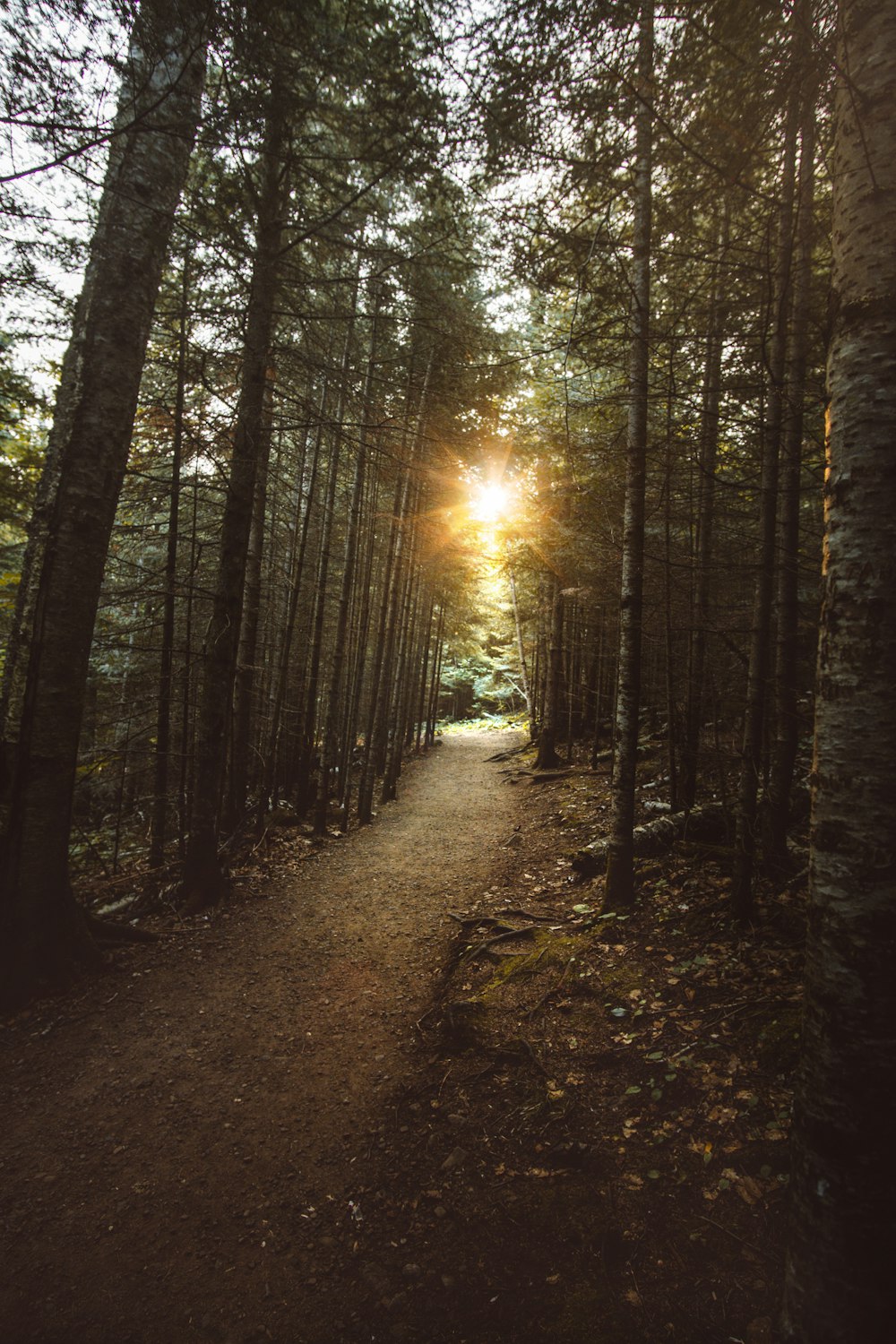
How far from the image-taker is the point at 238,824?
9.17 metres

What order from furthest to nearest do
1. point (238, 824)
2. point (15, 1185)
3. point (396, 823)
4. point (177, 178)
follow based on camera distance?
point (396, 823) < point (238, 824) < point (177, 178) < point (15, 1185)

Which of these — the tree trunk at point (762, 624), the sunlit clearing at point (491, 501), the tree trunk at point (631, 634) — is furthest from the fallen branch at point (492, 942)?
the sunlit clearing at point (491, 501)

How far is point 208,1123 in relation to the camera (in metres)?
3.66

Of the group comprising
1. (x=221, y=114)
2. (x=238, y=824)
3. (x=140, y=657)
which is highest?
(x=221, y=114)

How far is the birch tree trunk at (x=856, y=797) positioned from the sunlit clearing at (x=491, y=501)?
9.78 meters

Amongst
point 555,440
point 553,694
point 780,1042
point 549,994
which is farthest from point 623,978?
point 553,694

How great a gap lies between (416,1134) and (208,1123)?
1425mm

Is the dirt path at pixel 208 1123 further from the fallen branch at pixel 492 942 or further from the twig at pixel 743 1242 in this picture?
the twig at pixel 743 1242

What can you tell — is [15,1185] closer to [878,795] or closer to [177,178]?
[878,795]

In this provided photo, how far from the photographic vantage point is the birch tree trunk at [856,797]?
1.93 meters

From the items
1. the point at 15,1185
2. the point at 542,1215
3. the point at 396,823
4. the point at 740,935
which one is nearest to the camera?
the point at 542,1215

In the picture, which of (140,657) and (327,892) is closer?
(327,892)

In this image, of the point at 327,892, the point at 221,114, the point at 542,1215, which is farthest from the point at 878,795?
the point at 327,892

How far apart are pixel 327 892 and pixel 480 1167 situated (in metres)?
5.02
